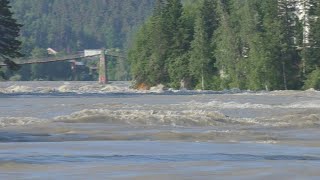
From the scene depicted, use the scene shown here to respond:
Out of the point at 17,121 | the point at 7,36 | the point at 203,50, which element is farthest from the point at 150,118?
the point at 203,50

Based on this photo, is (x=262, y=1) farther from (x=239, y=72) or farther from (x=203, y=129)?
(x=203, y=129)

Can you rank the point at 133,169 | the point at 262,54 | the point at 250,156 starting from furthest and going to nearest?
1. the point at 262,54
2. the point at 250,156
3. the point at 133,169

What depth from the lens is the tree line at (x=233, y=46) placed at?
85688mm

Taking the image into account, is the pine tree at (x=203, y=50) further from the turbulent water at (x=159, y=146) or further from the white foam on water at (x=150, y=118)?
the turbulent water at (x=159, y=146)

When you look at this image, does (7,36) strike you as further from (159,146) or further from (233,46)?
(159,146)

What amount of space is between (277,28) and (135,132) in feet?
206

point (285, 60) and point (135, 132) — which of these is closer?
point (135, 132)

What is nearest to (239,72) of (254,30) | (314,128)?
(254,30)

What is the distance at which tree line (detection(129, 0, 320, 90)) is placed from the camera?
85.7 meters

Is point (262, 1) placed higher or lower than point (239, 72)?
higher

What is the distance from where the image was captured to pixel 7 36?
219ft

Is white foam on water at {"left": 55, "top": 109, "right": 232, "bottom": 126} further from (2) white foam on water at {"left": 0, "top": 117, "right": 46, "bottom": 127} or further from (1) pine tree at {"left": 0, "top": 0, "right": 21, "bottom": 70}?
(1) pine tree at {"left": 0, "top": 0, "right": 21, "bottom": 70}

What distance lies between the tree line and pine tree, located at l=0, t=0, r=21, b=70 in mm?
24241

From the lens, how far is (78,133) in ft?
77.3
